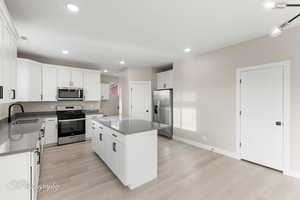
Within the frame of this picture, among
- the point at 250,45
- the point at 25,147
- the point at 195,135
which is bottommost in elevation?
the point at 195,135

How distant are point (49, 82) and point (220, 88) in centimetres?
484

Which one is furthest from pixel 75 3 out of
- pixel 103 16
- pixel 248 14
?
pixel 248 14

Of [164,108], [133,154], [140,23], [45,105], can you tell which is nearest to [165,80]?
[164,108]

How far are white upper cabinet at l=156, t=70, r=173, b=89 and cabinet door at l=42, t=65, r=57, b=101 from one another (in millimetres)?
3452

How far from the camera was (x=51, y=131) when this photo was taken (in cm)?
381

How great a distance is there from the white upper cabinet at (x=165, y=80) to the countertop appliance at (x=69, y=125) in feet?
9.58

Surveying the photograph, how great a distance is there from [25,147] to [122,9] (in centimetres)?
206

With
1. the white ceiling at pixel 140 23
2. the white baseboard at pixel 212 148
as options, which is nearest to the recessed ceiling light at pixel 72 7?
the white ceiling at pixel 140 23

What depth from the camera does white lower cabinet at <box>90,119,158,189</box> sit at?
2.04 meters

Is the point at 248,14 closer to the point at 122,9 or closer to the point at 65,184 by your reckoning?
the point at 122,9

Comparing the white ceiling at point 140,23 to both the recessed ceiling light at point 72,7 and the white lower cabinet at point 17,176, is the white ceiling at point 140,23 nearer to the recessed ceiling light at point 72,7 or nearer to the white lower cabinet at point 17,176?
the recessed ceiling light at point 72,7

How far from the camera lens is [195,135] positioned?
3.95 metres

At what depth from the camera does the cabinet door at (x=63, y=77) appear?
164 inches

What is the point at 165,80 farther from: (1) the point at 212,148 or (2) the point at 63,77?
(2) the point at 63,77
